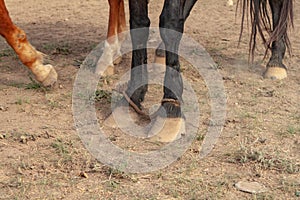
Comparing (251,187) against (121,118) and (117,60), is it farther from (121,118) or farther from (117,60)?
(117,60)

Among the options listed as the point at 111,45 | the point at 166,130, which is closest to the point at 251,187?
the point at 166,130

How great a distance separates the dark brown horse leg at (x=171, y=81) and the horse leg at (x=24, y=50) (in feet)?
3.45

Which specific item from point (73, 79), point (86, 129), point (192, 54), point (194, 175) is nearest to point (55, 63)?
point (73, 79)

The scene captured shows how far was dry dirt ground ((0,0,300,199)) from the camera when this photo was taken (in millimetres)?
2568

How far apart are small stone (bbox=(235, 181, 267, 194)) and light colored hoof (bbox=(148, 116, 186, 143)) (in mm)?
567

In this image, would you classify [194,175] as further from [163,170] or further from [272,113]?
[272,113]

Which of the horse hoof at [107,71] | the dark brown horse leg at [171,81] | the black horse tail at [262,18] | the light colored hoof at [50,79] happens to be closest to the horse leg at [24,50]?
the light colored hoof at [50,79]

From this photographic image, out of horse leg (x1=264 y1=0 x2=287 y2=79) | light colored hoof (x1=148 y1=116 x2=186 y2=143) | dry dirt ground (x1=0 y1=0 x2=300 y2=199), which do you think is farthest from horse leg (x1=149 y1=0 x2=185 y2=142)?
horse leg (x1=264 y1=0 x2=287 y2=79)

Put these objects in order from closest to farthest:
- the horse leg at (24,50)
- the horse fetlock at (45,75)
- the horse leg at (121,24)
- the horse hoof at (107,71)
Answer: the horse leg at (24,50) < the horse fetlock at (45,75) < the horse hoof at (107,71) < the horse leg at (121,24)

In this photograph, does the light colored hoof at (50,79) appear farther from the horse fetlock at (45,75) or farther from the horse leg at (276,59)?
the horse leg at (276,59)

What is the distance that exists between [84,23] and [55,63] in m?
1.69

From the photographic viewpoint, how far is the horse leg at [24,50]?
12.0 feet

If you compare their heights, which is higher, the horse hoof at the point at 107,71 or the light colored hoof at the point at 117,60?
the horse hoof at the point at 107,71

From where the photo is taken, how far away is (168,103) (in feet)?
10.4
